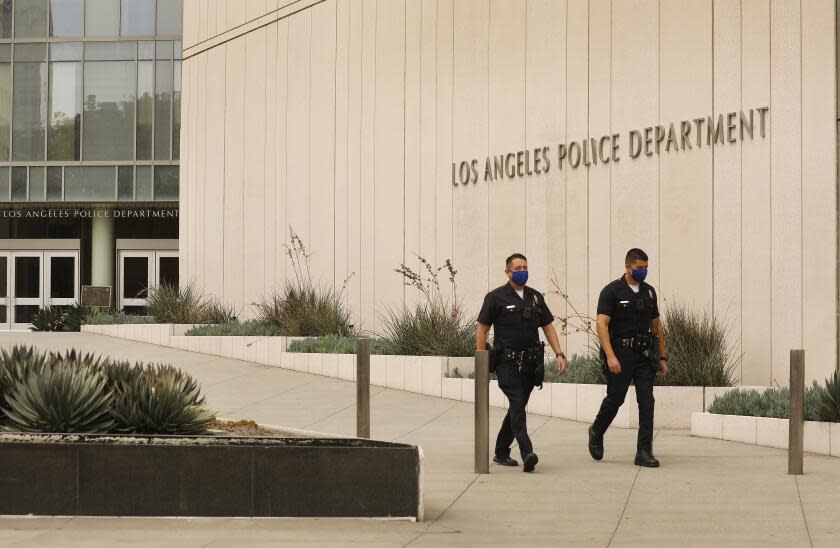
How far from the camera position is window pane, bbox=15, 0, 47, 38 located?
41406 mm

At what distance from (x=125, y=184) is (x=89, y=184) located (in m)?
1.15

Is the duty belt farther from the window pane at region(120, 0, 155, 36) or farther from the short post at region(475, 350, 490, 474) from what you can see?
the window pane at region(120, 0, 155, 36)

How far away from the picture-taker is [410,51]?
80.2 feet

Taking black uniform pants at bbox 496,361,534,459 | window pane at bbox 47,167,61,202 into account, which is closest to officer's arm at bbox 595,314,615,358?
black uniform pants at bbox 496,361,534,459

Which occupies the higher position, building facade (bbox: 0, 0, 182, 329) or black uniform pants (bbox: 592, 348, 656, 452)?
building facade (bbox: 0, 0, 182, 329)

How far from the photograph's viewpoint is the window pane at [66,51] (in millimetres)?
41094

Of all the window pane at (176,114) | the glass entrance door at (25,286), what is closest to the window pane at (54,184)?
the glass entrance door at (25,286)

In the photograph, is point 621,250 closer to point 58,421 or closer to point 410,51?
point 410,51

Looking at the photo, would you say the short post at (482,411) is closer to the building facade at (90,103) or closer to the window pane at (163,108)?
the building facade at (90,103)

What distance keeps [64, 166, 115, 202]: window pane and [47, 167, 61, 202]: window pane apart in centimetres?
24

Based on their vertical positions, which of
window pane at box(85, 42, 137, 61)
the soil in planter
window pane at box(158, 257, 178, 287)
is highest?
window pane at box(85, 42, 137, 61)

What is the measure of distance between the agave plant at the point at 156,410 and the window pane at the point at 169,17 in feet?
104

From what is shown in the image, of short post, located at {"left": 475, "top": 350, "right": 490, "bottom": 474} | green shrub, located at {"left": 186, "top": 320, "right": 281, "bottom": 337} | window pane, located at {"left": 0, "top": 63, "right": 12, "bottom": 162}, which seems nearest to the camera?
short post, located at {"left": 475, "top": 350, "right": 490, "bottom": 474}

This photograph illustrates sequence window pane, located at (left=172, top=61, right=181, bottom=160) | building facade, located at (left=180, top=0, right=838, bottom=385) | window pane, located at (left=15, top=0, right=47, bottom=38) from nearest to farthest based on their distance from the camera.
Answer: building facade, located at (left=180, top=0, right=838, bottom=385) < window pane, located at (left=172, top=61, right=181, bottom=160) < window pane, located at (left=15, top=0, right=47, bottom=38)
